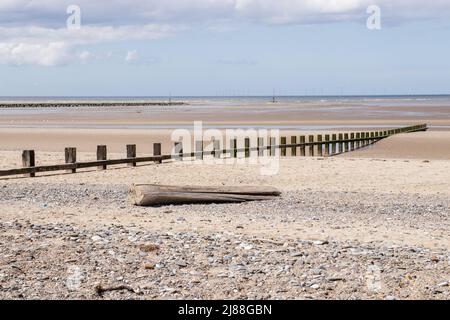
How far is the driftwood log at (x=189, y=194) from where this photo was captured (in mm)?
14055

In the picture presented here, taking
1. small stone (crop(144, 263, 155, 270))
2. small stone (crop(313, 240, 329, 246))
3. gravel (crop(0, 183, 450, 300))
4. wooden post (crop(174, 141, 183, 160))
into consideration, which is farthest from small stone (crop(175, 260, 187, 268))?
wooden post (crop(174, 141, 183, 160))

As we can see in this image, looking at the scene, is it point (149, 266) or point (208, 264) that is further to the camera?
point (208, 264)

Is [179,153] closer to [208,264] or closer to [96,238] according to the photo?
[96,238]

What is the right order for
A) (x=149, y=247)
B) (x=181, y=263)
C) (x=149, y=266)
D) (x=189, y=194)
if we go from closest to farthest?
1. (x=149, y=266)
2. (x=181, y=263)
3. (x=149, y=247)
4. (x=189, y=194)

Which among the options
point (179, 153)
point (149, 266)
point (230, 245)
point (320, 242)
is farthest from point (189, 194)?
point (179, 153)

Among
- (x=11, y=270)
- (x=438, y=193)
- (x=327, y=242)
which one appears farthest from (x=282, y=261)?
(x=438, y=193)

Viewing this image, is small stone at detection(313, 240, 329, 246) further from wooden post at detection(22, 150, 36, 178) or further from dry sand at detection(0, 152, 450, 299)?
wooden post at detection(22, 150, 36, 178)

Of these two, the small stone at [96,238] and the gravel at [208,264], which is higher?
the small stone at [96,238]

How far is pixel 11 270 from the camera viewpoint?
867 centimetres

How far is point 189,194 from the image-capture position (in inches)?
568

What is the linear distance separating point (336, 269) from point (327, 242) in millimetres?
1557

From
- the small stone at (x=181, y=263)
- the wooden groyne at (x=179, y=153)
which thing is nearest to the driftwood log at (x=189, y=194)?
the small stone at (x=181, y=263)

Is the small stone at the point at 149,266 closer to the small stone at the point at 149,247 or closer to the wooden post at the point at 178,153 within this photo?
the small stone at the point at 149,247
